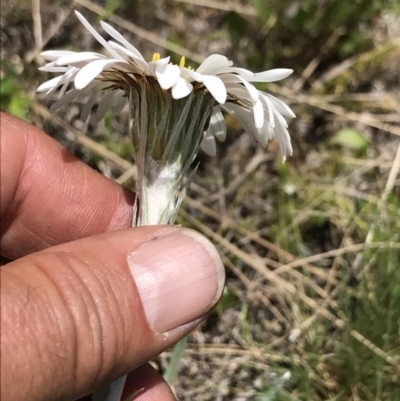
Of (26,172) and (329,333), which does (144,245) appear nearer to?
(26,172)

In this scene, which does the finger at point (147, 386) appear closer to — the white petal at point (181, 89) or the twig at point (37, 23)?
the white petal at point (181, 89)

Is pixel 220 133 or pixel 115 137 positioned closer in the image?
pixel 220 133

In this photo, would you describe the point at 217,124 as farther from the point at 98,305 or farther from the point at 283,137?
the point at 98,305

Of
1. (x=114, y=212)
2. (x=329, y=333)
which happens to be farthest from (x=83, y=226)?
(x=329, y=333)

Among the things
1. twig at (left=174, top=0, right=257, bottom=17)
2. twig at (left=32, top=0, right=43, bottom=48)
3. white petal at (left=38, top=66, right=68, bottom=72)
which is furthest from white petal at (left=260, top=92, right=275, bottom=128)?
twig at (left=174, top=0, right=257, bottom=17)

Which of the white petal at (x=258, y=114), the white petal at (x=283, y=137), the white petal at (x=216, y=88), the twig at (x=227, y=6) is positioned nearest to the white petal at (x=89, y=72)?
the white petal at (x=216, y=88)

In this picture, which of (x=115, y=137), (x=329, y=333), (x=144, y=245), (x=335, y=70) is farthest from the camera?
(x=335, y=70)
